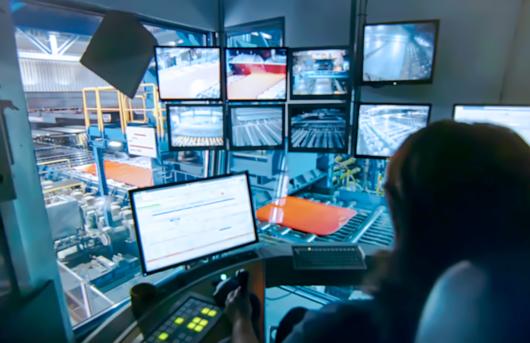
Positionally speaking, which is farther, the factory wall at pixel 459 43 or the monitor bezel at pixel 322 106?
the monitor bezel at pixel 322 106

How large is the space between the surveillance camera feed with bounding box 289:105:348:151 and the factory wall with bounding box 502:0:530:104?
2.71ft

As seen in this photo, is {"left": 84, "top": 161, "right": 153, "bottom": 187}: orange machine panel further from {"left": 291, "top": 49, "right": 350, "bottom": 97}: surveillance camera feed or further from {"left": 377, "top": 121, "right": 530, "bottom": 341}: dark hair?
{"left": 377, "top": 121, "right": 530, "bottom": 341}: dark hair

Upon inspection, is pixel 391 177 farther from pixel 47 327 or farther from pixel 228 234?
pixel 47 327

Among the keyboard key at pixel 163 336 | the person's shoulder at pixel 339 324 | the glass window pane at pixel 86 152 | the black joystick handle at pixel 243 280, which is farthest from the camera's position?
the glass window pane at pixel 86 152

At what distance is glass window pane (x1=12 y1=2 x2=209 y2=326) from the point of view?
1.32 metres

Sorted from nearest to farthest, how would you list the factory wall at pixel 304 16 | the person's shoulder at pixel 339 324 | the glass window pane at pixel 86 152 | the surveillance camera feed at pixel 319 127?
the person's shoulder at pixel 339 324 < the glass window pane at pixel 86 152 < the surveillance camera feed at pixel 319 127 < the factory wall at pixel 304 16

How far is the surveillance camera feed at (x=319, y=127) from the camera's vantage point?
1.73 m

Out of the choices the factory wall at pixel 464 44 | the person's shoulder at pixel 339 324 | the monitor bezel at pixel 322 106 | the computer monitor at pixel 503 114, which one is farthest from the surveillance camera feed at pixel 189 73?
the person's shoulder at pixel 339 324

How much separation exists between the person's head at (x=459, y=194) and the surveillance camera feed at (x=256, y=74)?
1.32 meters

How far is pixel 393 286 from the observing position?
0.51 m

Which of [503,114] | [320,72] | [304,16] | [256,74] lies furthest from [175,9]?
[503,114]

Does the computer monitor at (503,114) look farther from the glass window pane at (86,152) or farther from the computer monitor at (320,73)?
the glass window pane at (86,152)

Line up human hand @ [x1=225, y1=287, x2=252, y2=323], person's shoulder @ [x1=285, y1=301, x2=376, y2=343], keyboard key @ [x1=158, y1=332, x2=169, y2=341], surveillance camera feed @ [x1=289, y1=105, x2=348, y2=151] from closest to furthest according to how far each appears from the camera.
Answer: person's shoulder @ [x1=285, y1=301, x2=376, y2=343] < keyboard key @ [x1=158, y1=332, x2=169, y2=341] < human hand @ [x1=225, y1=287, x2=252, y2=323] < surveillance camera feed @ [x1=289, y1=105, x2=348, y2=151]

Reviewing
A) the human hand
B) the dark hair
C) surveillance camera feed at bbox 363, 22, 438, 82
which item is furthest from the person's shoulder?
surveillance camera feed at bbox 363, 22, 438, 82
